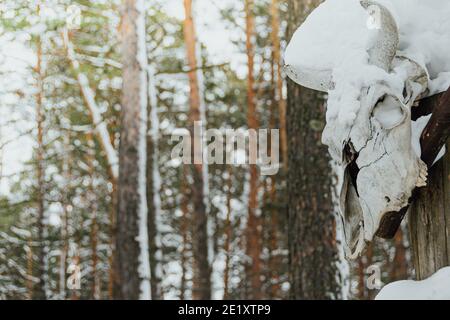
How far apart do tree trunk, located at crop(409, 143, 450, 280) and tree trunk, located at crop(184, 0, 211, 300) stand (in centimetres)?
921

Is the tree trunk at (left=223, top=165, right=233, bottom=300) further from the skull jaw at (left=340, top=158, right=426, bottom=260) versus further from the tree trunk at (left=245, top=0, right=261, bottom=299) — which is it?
the skull jaw at (left=340, top=158, right=426, bottom=260)

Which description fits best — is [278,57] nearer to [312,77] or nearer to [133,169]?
[133,169]

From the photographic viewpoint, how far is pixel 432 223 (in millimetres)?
1454

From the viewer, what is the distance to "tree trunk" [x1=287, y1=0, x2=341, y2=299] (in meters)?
4.20

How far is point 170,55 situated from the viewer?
13398mm

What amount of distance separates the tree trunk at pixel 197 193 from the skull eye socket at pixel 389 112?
930cm

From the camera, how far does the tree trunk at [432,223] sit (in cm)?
141

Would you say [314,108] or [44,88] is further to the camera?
[44,88]

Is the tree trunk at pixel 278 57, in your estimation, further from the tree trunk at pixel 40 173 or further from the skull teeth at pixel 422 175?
the skull teeth at pixel 422 175

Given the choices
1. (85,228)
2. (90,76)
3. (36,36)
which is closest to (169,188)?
(85,228)

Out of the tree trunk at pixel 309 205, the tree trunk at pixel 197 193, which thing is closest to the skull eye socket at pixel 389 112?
the tree trunk at pixel 309 205
